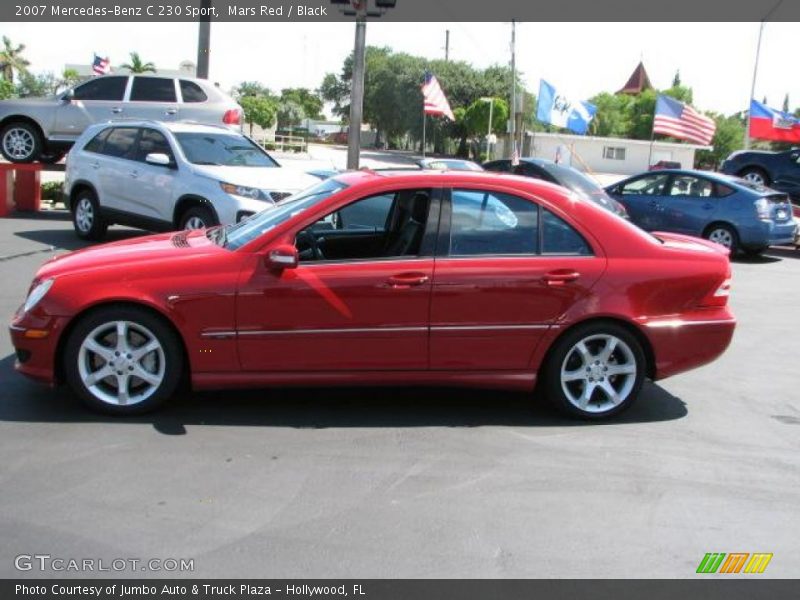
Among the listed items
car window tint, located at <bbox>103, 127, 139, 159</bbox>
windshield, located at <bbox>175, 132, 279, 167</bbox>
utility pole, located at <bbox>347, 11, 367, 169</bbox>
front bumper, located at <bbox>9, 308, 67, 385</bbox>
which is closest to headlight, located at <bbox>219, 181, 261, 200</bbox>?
windshield, located at <bbox>175, 132, 279, 167</bbox>

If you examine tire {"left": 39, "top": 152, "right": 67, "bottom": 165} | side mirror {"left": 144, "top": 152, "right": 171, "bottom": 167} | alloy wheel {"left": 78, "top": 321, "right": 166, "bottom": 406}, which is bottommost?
alloy wheel {"left": 78, "top": 321, "right": 166, "bottom": 406}

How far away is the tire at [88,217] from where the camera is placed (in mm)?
12242

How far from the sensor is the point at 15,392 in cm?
573

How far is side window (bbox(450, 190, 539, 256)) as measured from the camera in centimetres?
549

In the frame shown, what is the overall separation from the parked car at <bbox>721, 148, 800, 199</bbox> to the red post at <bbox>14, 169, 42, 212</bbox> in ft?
49.4

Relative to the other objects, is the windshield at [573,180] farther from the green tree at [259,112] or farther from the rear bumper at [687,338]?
the green tree at [259,112]

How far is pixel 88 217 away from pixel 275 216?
7630 mm

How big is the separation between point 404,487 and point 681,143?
198ft

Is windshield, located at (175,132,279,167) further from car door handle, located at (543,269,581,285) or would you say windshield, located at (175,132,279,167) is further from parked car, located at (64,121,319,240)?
car door handle, located at (543,269,581,285)

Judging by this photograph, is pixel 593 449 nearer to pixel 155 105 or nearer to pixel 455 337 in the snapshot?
pixel 455 337

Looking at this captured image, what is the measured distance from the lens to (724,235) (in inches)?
584

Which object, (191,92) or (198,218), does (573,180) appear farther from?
(198,218)
